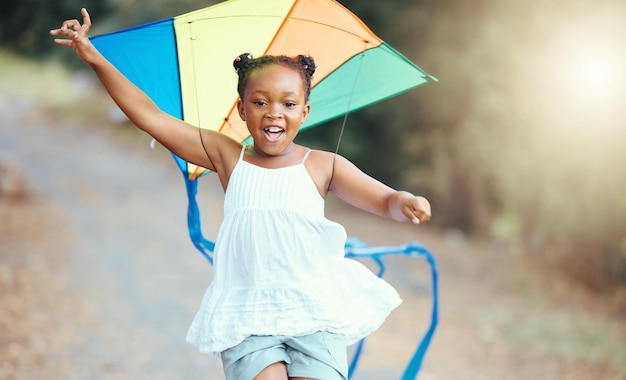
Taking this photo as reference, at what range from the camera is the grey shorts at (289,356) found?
2.22 m

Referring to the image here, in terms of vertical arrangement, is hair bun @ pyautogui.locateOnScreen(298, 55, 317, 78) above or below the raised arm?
above

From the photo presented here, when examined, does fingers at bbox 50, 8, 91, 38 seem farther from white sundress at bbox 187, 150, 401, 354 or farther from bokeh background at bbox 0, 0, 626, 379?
bokeh background at bbox 0, 0, 626, 379

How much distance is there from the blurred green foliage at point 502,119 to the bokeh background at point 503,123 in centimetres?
1

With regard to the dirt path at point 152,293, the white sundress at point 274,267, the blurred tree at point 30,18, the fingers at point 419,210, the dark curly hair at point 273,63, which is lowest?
the dirt path at point 152,293

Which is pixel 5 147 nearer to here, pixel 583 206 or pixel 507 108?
pixel 507 108

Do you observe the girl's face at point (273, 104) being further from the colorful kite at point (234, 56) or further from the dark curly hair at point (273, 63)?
the colorful kite at point (234, 56)

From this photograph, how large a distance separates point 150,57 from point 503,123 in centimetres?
584

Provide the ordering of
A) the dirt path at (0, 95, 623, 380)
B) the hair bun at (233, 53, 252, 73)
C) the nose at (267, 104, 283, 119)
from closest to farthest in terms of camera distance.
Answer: the nose at (267, 104, 283, 119) < the hair bun at (233, 53, 252, 73) < the dirt path at (0, 95, 623, 380)

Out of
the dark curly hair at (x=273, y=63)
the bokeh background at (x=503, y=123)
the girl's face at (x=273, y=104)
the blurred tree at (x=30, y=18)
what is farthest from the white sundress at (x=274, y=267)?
the blurred tree at (x=30, y=18)

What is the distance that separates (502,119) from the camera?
26.6ft

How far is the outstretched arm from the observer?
2354 millimetres

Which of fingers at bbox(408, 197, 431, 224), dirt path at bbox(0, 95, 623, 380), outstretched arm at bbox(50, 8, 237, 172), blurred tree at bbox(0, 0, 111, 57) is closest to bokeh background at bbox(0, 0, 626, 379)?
blurred tree at bbox(0, 0, 111, 57)

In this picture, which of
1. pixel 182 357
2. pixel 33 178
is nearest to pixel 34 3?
pixel 182 357

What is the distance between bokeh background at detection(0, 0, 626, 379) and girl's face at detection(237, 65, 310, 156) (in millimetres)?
2608
